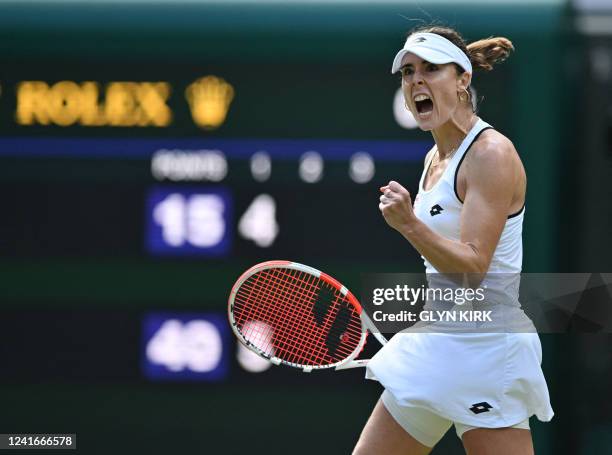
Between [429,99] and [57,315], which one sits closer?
[429,99]

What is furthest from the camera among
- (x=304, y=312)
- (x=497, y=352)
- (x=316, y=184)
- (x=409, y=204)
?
(x=316, y=184)

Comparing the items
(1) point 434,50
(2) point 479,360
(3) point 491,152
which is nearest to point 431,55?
(1) point 434,50

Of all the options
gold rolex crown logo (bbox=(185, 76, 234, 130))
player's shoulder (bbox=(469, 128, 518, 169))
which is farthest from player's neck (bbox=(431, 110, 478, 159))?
gold rolex crown logo (bbox=(185, 76, 234, 130))

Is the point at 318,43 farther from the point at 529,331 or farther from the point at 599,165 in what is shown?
the point at 529,331

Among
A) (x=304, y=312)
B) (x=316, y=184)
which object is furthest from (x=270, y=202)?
(x=304, y=312)

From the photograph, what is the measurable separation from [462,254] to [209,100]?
2.52m

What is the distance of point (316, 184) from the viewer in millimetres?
5250

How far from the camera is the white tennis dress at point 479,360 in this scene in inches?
122

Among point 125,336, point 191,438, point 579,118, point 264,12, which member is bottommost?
point 191,438

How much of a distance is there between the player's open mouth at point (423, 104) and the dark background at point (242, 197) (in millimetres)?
1968

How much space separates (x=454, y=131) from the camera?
3.21 m

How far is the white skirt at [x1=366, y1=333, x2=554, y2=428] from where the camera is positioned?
3111 millimetres

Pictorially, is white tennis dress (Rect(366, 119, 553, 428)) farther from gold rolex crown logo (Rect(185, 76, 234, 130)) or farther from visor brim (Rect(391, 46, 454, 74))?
gold rolex crown logo (Rect(185, 76, 234, 130))

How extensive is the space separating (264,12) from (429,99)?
2.16 meters
